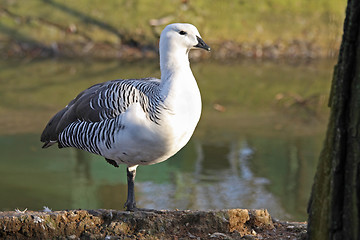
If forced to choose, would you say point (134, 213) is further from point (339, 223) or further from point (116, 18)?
point (116, 18)

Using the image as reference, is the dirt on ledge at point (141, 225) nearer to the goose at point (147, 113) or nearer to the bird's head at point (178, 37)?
the goose at point (147, 113)

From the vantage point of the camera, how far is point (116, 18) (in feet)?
43.5

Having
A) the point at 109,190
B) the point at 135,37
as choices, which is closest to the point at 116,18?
the point at 135,37

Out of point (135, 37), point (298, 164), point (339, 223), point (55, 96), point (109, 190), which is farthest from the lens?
point (135, 37)

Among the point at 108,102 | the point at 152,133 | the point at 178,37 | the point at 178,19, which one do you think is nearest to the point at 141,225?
the point at 152,133

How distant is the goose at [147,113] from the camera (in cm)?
360

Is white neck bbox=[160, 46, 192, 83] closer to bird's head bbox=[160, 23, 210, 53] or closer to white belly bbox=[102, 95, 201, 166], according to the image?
bird's head bbox=[160, 23, 210, 53]

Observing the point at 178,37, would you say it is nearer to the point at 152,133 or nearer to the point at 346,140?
the point at 152,133

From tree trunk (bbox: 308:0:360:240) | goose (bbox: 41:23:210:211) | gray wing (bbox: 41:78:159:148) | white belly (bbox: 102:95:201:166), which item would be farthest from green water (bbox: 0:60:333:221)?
tree trunk (bbox: 308:0:360:240)

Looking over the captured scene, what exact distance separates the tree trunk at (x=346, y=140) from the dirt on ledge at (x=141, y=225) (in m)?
0.67

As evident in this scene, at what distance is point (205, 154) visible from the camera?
6.98m

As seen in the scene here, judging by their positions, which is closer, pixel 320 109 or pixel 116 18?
pixel 320 109

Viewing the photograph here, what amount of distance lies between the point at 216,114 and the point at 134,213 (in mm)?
5380

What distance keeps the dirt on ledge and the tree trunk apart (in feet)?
2.20
